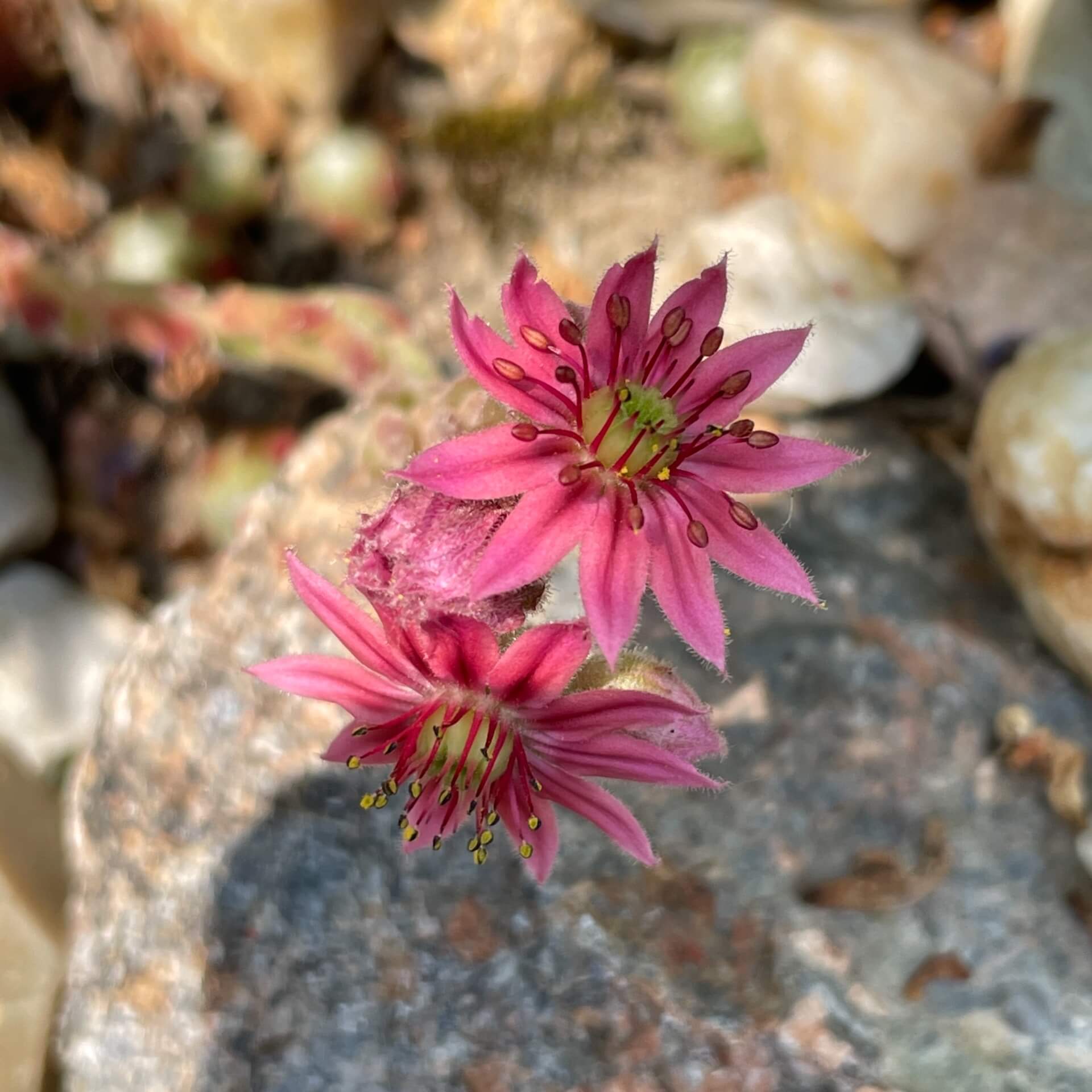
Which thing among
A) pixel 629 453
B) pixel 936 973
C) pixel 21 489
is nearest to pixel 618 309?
pixel 629 453

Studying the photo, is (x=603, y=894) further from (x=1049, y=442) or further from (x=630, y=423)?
(x=1049, y=442)

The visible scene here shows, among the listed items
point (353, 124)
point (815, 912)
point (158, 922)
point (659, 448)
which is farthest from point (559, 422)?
point (353, 124)

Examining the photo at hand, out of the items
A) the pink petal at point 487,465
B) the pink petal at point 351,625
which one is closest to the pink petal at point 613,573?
the pink petal at point 487,465

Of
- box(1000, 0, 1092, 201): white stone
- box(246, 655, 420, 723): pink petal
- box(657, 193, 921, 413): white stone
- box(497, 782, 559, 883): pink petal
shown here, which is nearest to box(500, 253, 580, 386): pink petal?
box(246, 655, 420, 723): pink petal

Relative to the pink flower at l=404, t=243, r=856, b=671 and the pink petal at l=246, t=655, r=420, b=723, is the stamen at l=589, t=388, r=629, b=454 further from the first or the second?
the pink petal at l=246, t=655, r=420, b=723

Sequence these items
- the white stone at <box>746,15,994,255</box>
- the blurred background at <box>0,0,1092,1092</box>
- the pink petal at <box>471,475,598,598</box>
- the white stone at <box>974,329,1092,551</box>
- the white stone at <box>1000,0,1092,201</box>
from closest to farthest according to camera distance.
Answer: the pink petal at <box>471,475,598,598</box>, the blurred background at <box>0,0,1092,1092</box>, the white stone at <box>974,329,1092,551</box>, the white stone at <box>746,15,994,255</box>, the white stone at <box>1000,0,1092,201</box>

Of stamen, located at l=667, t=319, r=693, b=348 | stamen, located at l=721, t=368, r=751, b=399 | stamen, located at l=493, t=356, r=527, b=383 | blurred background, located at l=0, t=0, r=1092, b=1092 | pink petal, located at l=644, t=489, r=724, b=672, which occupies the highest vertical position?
stamen, located at l=667, t=319, r=693, b=348
